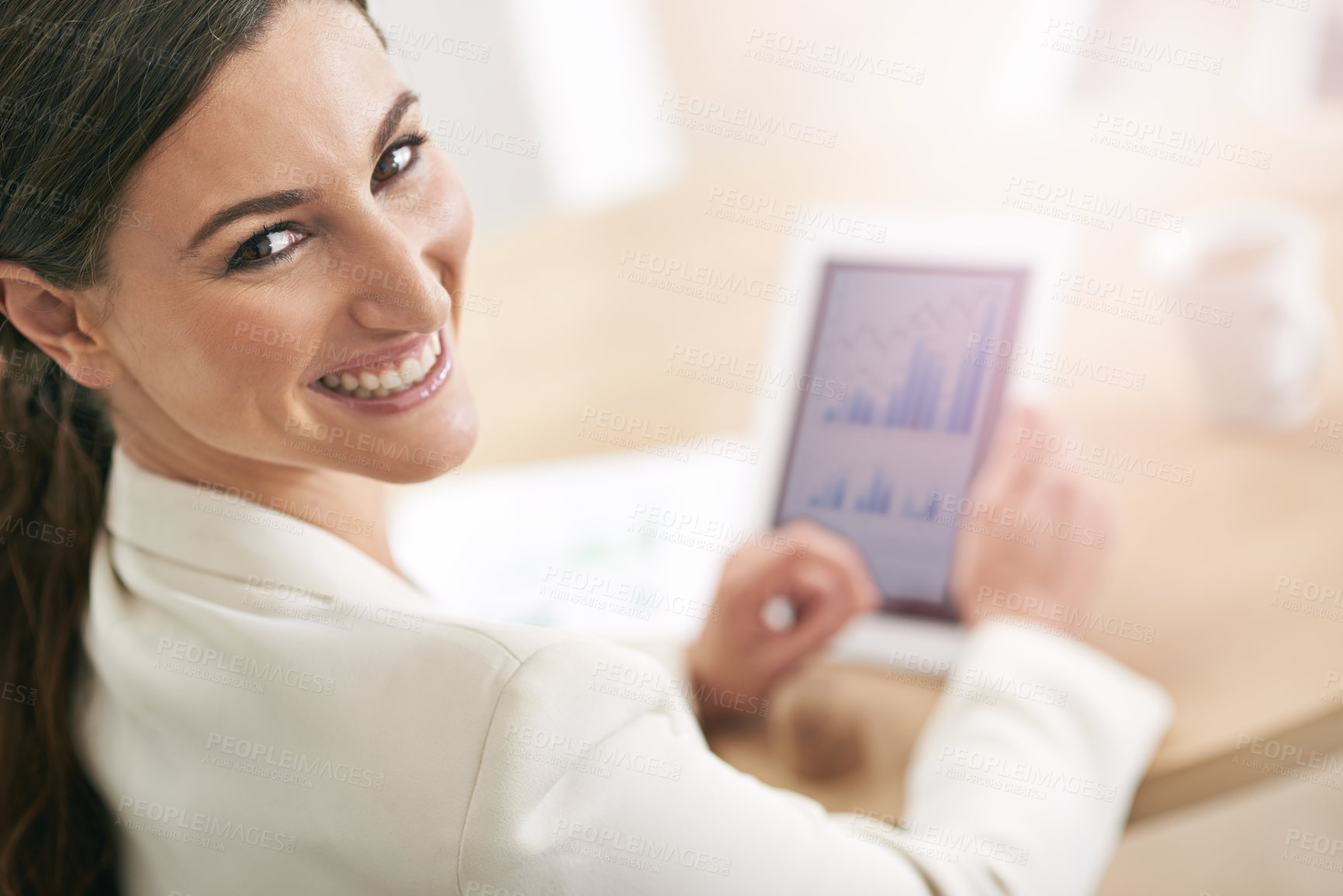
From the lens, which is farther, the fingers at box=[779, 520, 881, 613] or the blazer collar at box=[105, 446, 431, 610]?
the fingers at box=[779, 520, 881, 613]

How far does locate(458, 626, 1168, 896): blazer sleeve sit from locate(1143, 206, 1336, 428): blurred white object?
0.32 meters

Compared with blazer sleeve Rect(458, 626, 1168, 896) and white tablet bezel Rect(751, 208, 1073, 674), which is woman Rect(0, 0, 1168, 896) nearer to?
blazer sleeve Rect(458, 626, 1168, 896)

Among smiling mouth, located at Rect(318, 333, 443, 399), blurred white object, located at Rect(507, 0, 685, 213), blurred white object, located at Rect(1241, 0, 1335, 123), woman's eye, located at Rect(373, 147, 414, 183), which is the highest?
blurred white object, located at Rect(1241, 0, 1335, 123)

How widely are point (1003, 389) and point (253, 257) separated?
654 millimetres

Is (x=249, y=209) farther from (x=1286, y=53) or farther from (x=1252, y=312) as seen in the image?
(x=1286, y=53)

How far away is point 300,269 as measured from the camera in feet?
1.79

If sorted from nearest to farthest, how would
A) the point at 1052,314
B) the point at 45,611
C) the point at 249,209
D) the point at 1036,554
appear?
the point at 249,209 → the point at 45,611 → the point at 1036,554 → the point at 1052,314

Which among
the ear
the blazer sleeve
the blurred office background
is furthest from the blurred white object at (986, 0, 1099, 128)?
the ear

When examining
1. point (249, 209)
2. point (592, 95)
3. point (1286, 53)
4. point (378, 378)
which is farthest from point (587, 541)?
point (1286, 53)

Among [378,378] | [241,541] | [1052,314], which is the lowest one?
[241,541]

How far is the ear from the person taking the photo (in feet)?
1.84

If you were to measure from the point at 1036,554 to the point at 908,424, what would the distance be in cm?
16

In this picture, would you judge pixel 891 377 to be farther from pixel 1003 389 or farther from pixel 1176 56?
pixel 1176 56

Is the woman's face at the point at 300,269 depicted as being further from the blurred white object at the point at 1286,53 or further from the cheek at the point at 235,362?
the blurred white object at the point at 1286,53
